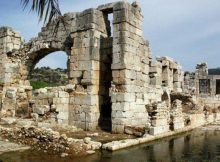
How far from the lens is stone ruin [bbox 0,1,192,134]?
12484 mm

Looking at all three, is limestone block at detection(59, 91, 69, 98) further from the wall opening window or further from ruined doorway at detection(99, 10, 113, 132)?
the wall opening window

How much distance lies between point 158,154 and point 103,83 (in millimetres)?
5814

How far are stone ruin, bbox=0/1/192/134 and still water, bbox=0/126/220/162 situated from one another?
140 centimetres

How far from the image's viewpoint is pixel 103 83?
13.9 m

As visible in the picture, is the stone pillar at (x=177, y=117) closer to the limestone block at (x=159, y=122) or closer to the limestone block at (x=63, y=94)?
the limestone block at (x=159, y=122)

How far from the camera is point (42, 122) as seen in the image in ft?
42.4

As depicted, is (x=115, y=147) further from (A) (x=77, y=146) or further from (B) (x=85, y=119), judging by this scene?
(B) (x=85, y=119)

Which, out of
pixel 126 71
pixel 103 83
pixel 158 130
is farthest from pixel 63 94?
pixel 158 130

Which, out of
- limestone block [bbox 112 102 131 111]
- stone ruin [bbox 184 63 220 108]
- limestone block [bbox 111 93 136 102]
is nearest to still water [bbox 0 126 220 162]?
limestone block [bbox 112 102 131 111]

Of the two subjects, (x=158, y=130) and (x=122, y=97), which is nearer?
(x=158, y=130)

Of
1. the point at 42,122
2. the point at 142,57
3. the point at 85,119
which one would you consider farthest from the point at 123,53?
the point at 42,122

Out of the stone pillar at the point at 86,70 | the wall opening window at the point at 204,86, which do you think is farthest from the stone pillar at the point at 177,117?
the wall opening window at the point at 204,86

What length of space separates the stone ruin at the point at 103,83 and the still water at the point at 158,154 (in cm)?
140

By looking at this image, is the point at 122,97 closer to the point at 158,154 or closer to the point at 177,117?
the point at 177,117
